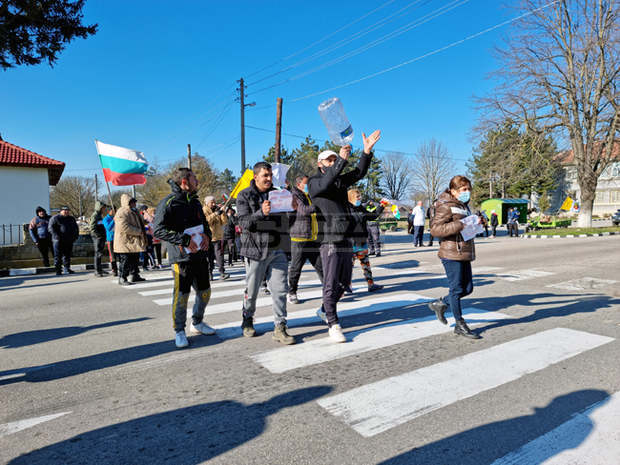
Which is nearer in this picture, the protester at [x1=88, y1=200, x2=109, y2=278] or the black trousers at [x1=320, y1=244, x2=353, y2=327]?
the black trousers at [x1=320, y1=244, x2=353, y2=327]

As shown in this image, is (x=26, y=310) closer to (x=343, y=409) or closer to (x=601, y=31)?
(x=343, y=409)

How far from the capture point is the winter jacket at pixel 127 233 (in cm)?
868

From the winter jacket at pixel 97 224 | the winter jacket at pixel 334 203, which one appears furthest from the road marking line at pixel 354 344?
the winter jacket at pixel 97 224

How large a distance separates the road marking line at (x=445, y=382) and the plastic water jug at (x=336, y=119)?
2469 mm

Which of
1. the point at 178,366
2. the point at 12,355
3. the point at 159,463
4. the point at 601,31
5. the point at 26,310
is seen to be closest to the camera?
the point at 159,463

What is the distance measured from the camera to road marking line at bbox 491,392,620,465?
2.24 m

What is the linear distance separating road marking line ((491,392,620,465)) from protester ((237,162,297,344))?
7.89ft

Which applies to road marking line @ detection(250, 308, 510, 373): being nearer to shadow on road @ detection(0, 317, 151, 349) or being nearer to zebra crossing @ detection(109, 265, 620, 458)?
zebra crossing @ detection(109, 265, 620, 458)

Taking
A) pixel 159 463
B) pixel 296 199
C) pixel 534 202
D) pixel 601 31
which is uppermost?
pixel 601 31

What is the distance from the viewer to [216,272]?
10.6 m

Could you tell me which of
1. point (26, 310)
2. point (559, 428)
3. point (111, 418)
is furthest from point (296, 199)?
point (26, 310)

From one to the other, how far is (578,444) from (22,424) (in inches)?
140

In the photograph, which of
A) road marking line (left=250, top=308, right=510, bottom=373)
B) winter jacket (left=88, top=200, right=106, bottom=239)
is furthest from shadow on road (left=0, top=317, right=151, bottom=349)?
winter jacket (left=88, top=200, right=106, bottom=239)

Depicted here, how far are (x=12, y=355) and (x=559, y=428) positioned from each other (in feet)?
16.4
